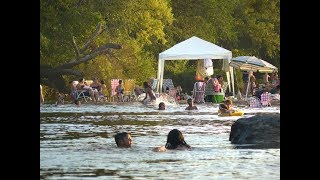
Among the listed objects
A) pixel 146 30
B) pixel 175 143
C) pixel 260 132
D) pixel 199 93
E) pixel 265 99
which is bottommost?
pixel 175 143

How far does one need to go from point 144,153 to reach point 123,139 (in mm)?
770

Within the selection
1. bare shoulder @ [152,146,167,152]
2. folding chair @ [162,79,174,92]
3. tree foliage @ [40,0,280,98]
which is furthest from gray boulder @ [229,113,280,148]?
folding chair @ [162,79,174,92]

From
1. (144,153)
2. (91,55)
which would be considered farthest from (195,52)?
(144,153)

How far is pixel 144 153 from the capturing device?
1805 centimetres

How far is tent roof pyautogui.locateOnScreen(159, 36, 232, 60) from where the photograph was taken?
39.7 metres

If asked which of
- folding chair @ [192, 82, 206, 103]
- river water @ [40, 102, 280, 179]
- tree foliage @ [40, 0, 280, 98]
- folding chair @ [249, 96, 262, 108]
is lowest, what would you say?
river water @ [40, 102, 280, 179]

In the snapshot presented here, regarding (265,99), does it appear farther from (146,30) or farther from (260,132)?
(260,132)

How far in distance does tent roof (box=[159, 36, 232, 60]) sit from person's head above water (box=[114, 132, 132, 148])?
20.9 meters

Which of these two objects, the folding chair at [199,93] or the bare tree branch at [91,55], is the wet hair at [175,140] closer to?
the folding chair at [199,93]

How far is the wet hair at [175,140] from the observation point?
18.1m

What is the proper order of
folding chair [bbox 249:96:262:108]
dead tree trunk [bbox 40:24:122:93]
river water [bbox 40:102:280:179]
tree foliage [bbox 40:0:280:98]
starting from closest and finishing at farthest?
river water [bbox 40:102:280:179] < folding chair [bbox 249:96:262:108] < dead tree trunk [bbox 40:24:122:93] < tree foliage [bbox 40:0:280:98]

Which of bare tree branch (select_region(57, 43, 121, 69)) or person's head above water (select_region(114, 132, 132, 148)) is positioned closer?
person's head above water (select_region(114, 132, 132, 148))

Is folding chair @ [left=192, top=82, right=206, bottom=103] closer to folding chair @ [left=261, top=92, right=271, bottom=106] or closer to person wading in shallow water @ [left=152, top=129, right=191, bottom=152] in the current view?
folding chair @ [left=261, top=92, right=271, bottom=106]
